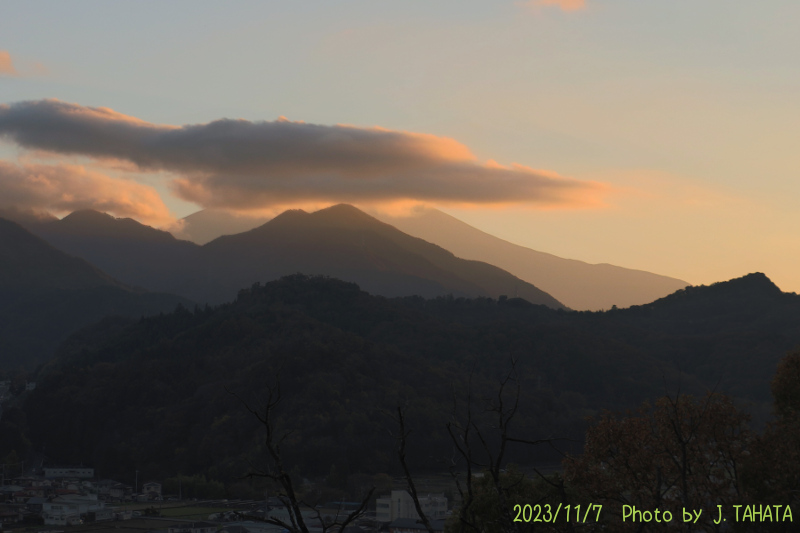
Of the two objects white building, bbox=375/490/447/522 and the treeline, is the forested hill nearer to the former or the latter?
white building, bbox=375/490/447/522

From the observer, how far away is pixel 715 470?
1917cm

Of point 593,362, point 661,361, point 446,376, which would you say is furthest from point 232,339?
point 661,361

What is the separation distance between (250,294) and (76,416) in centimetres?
7117

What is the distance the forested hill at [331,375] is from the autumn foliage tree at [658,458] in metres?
60.9

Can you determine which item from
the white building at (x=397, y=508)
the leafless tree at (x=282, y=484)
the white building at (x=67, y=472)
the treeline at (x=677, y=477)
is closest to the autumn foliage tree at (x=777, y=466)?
the treeline at (x=677, y=477)

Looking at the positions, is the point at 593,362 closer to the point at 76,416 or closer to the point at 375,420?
the point at 375,420

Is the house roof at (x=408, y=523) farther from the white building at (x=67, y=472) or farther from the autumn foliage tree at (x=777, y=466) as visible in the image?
the white building at (x=67, y=472)

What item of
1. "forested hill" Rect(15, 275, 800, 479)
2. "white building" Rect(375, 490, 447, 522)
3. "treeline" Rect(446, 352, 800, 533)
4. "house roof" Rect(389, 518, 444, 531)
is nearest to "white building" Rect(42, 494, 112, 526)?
"white building" Rect(375, 490, 447, 522)

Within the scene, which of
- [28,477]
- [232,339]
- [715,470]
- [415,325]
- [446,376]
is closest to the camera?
[715,470]

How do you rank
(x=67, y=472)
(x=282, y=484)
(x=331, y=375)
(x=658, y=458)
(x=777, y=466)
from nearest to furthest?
1. (x=282, y=484)
2. (x=777, y=466)
3. (x=658, y=458)
4. (x=67, y=472)
5. (x=331, y=375)

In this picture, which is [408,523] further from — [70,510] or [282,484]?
[282,484]

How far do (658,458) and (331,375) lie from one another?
105525mm

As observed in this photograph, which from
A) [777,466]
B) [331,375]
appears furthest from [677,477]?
[331,375]

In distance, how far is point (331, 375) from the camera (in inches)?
4835
